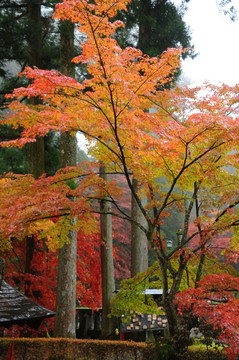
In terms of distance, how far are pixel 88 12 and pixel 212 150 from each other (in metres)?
2.65

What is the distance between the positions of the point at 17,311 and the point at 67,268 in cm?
214

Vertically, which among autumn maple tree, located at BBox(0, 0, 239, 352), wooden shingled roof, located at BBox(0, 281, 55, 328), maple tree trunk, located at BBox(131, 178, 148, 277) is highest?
autumn maple tree, located at BBox(0, 0, 239, 352)

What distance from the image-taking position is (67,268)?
672 centimetres

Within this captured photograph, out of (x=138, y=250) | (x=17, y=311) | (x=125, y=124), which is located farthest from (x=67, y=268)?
(x=125, y=124)

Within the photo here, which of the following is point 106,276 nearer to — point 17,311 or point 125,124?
point 17,311

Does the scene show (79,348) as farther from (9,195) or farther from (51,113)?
(51,113)

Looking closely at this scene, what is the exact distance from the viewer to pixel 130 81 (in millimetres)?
4465

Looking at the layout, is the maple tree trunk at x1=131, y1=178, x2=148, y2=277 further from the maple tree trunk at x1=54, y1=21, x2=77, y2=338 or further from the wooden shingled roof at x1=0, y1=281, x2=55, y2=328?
the wooden shingled roof at x1=0, y1=281, x2=55, y2=328

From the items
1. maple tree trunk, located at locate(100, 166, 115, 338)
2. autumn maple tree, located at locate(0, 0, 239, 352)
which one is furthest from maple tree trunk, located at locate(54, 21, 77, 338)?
maple tree trunk, located at locate(100, 166, 115, 338)

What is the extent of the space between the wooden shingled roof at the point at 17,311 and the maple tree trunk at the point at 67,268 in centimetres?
141

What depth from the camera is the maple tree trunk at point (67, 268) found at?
6.46 meters

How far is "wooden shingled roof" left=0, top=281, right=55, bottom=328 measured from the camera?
4426 millimetres

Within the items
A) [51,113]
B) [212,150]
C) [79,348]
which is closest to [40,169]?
[51,113]

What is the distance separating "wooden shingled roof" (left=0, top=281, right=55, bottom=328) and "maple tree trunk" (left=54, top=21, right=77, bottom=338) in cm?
141
